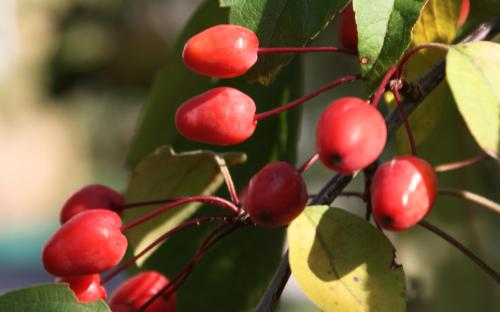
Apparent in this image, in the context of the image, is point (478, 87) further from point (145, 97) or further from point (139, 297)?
point (145, 97)

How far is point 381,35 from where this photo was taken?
2.11ft

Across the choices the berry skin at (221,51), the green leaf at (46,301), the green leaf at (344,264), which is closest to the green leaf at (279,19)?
the berry skin at (221,51)

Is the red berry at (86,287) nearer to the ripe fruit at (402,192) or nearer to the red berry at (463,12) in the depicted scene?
the ripe fruit at (402,192)

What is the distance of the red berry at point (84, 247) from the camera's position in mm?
674

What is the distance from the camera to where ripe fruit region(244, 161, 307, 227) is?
1.98 feet

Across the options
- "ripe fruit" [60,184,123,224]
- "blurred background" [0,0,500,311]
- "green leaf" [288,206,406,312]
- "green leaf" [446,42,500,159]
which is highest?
"green leaf" [446,42,500,159]

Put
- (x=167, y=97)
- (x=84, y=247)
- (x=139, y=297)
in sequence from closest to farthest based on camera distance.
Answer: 1. (x=84, y=247)
2. (x=139, y=297)
3. (x=167, y=97)

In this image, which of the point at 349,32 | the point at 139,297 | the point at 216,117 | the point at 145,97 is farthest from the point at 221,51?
the point at 145,97

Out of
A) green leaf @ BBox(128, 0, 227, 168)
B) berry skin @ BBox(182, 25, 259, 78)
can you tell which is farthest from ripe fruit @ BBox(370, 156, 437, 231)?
green leaf @ BBox(128, 0, 227, 168)

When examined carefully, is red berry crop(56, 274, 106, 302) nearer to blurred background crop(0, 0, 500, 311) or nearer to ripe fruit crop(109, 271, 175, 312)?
ripe fruit crop(109, 271, 175, 312)

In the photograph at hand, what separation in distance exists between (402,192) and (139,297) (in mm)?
302

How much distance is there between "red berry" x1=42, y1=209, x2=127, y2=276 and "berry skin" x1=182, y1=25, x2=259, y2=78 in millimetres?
142

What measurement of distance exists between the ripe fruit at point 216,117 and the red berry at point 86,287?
156mm

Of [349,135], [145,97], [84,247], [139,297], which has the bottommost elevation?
[145,97]
